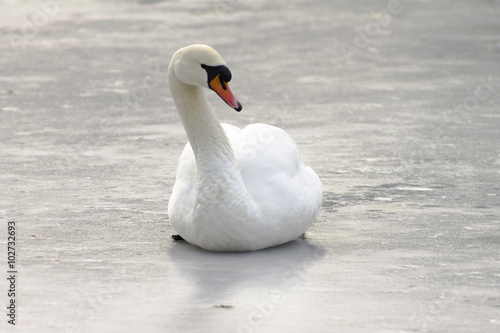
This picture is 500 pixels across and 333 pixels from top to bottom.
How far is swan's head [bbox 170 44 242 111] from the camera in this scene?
229 inches

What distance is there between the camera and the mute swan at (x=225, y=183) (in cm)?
582

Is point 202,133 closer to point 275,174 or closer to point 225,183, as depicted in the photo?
point 225,183

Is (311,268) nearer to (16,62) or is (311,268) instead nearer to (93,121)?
(93,121)

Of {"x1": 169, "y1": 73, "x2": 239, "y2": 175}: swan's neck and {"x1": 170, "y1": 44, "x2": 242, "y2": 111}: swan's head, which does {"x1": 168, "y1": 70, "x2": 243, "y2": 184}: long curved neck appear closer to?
{"x1": 169, "y1": 73, "x2": 239, "y2": 175}: swan's neck

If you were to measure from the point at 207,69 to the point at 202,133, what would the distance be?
0.44 m

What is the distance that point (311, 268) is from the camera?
226 inches

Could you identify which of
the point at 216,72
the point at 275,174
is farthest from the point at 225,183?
the point at 216,72

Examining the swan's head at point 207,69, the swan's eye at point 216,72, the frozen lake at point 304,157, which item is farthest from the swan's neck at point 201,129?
the frozen lake at point 304,157

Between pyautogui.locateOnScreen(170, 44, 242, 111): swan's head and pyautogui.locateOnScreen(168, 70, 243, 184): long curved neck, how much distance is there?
0.17 metres

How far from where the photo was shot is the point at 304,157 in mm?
8617

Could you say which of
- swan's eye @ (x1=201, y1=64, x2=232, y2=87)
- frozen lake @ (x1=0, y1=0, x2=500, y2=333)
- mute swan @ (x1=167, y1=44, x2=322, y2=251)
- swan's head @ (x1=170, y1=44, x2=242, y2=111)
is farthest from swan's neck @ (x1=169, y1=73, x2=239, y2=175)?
frozen lake @ (x1=0, y1=0, x2=500, y2=333)

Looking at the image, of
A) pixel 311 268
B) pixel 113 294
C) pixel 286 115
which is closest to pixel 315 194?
pixel 311 268

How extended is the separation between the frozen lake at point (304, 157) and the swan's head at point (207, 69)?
1032 mm

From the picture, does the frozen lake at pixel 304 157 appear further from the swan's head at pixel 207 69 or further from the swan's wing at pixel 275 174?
the swan's head at pixel 207 69
